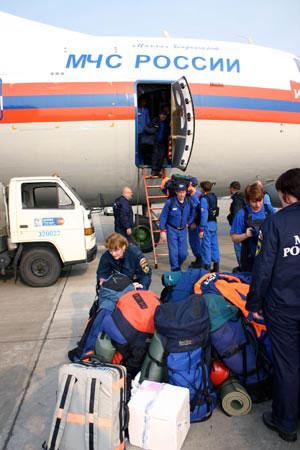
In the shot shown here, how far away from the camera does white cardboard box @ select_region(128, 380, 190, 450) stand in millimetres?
2480

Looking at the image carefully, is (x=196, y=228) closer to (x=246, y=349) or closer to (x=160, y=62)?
(x=160, y=62)

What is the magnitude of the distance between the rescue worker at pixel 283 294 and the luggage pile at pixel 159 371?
15.1 inches

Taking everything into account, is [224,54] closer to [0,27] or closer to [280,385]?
[0,27]

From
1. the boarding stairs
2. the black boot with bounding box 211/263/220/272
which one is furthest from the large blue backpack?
the boarding stairs

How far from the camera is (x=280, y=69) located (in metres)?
8.65

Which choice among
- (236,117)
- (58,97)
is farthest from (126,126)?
(236,117)

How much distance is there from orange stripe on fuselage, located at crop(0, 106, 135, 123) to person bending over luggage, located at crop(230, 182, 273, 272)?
438 cm

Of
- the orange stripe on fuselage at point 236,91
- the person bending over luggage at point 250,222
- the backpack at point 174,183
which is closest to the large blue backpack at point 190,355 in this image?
the person bending over luggage at point 250,222

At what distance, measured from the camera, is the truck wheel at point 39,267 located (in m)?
6.60

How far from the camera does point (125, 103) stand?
7.98m

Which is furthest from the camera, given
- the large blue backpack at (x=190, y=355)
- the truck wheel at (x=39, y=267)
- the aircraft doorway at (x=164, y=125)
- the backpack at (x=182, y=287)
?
the aircraft doorway at (x=164, y=125)

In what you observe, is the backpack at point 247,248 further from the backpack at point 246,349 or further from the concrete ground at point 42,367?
the concrete ground at point 42,367

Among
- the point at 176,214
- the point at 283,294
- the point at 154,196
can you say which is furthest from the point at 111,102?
the point at 283,294

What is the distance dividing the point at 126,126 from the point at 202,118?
178 cm
